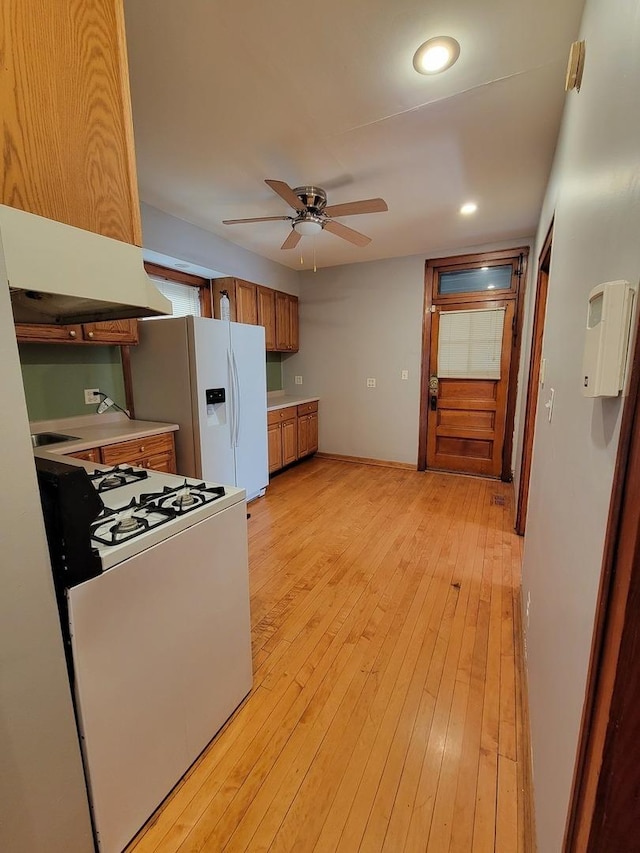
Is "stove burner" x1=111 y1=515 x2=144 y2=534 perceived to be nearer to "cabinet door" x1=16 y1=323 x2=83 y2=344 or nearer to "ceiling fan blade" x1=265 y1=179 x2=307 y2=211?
"cabinet door" x1=16 y1=323 x2=83 y2=344

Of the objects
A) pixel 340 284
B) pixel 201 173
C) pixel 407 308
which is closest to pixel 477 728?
pixel 201 173

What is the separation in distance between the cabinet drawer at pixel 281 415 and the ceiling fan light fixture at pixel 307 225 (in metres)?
1.91

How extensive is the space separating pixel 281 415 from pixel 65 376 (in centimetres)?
216

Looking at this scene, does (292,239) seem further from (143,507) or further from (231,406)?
(143,507)

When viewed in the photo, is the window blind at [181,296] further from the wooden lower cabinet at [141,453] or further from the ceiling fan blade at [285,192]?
the ceiling fan blade at [285,192]

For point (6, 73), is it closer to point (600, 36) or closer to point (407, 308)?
point (600, 36)

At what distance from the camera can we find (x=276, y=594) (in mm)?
2215

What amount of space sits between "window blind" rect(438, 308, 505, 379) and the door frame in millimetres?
143

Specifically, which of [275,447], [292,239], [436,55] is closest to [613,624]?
[436,55]

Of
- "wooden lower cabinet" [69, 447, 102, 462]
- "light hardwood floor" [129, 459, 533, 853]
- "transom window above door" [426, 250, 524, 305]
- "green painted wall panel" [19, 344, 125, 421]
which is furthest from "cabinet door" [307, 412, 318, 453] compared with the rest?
"wooden lower cabinet" [69, 447, 102, 462]

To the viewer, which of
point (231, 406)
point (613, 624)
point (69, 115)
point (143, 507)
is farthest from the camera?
point (231, 406)

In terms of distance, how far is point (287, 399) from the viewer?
16.5 ft

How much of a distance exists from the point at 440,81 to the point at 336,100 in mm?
493

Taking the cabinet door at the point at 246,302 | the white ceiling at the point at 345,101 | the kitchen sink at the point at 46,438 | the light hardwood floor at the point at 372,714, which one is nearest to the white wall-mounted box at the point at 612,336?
the light hardwood floor at the point at 372,714
